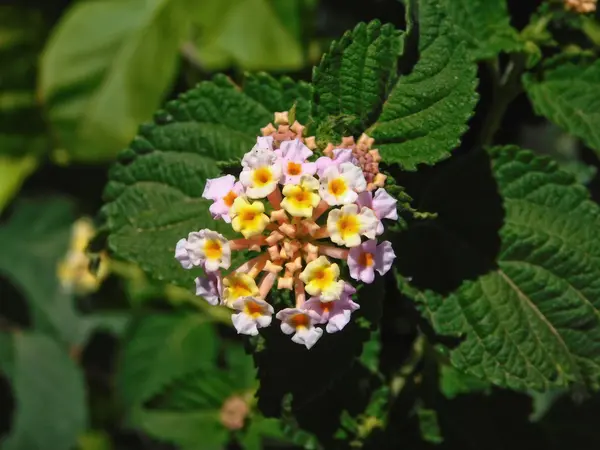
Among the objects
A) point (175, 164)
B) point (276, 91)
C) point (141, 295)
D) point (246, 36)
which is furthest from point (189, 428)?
point (246, 36)

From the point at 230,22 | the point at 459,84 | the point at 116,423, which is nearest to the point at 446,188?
the point at 459,84

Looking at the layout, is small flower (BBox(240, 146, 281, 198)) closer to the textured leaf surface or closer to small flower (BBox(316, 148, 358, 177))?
small flower (BBox(316, 148, 358, 177))

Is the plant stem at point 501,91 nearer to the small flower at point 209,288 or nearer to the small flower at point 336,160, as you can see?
the small flower at point 336,160

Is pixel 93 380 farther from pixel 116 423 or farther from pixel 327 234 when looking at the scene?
pixel 327 234

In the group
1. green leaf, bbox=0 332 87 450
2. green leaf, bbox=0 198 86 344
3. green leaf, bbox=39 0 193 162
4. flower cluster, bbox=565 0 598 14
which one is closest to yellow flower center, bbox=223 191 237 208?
flower cluster, bbox=565 0 598 14

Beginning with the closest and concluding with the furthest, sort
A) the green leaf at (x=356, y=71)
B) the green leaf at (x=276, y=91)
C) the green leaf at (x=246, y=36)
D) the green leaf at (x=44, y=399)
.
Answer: the green leaf at (x=356, y=71) → the green leaf at (x=276, y=91) → the green leaf at (x=246, y=36) → the green leaf at (x=44, y=399)

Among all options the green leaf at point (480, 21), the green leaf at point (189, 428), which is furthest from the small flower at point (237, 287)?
the green leaf at point (189, 428)

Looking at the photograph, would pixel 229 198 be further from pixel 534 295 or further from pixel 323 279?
pixel 534 295
